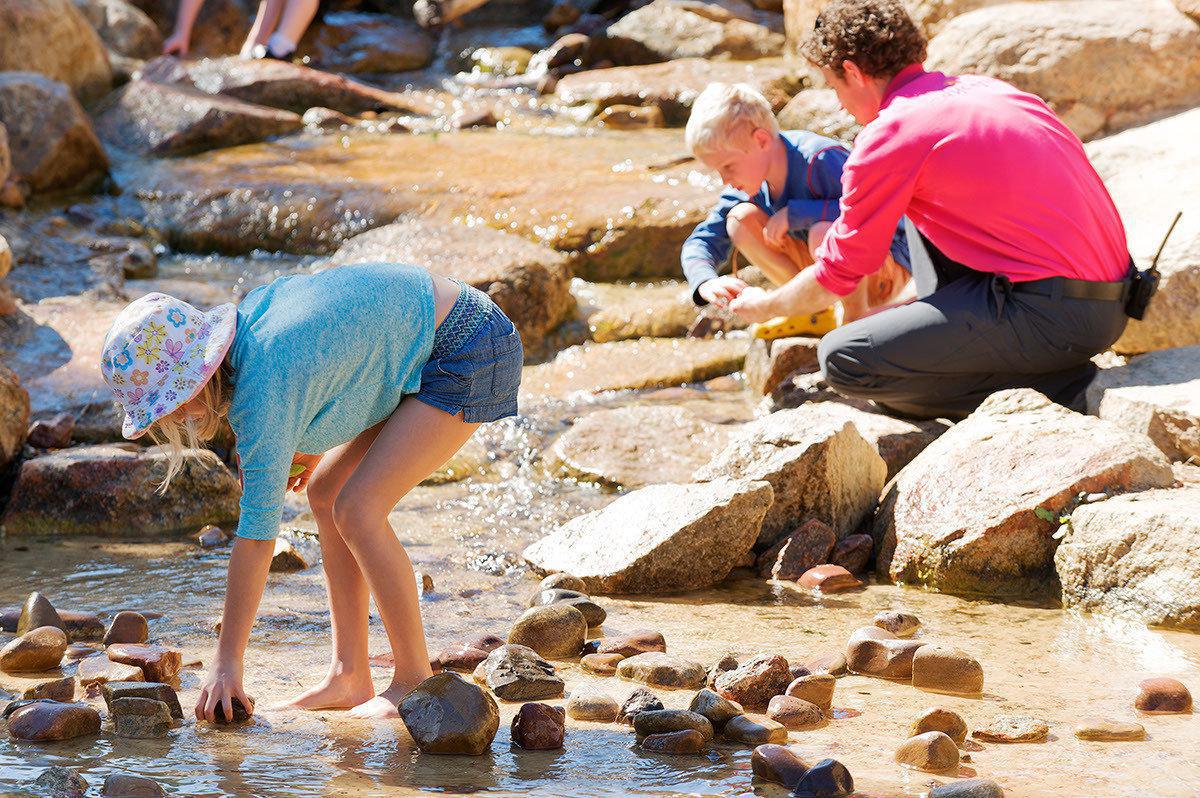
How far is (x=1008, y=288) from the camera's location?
4.23m

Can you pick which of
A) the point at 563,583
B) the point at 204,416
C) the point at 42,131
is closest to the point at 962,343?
the point at 563,583

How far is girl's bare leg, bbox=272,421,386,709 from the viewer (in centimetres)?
290

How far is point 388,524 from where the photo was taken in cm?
284

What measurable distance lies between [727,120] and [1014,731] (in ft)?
8.69

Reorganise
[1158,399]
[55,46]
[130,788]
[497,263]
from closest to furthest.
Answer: [130,788] → [1158,399] → [497,263] → [55,46]

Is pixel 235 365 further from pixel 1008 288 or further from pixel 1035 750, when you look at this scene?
pixel 1008 288

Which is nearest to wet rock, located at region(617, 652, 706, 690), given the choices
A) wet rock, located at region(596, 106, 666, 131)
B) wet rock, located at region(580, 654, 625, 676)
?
wet rock, located at region(580, 654, 625, 676)

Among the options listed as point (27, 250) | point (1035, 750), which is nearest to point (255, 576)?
point (1035, 750)

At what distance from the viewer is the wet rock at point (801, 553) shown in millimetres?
3918

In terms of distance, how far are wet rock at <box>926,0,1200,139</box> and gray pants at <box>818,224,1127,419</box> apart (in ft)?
8.39

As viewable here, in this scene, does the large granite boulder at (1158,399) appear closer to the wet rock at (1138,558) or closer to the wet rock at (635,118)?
the wet rock at (1138,558)

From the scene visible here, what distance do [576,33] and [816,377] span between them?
776 centimetres

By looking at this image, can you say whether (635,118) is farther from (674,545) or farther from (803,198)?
(674,545)

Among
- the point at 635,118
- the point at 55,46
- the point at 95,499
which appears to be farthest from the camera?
the point at 635,118
